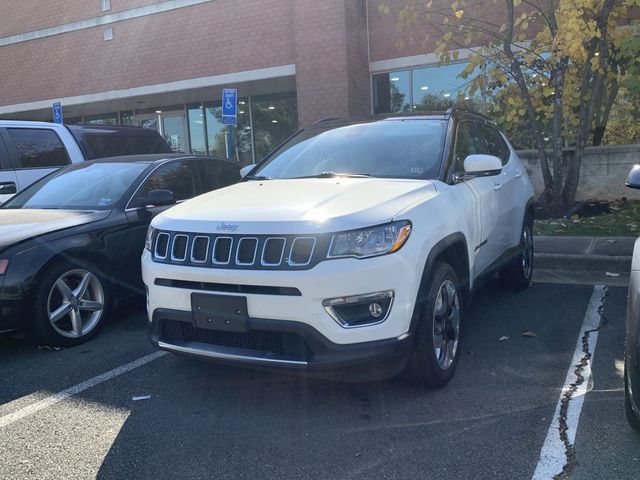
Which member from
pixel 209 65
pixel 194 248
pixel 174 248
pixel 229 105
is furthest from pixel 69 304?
pixel 209 65

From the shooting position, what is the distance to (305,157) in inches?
181

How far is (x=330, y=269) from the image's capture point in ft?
9.90

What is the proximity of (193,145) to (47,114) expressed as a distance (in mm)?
4673

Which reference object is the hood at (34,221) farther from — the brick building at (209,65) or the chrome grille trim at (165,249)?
the brick building at (209,65)

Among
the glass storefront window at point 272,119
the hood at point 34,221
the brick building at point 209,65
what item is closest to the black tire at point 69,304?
the hood at point 34,221

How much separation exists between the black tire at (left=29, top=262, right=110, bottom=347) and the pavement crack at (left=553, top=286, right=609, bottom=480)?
3605mm

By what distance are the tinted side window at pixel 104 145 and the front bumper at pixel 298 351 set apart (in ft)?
17.4

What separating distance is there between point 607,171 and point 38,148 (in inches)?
378

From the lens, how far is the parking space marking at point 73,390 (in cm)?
351

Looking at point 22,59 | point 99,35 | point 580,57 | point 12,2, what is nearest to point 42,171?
point 580,57

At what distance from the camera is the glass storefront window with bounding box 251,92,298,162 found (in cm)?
1480

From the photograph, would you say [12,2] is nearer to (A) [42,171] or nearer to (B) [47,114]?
(B) [47,114]

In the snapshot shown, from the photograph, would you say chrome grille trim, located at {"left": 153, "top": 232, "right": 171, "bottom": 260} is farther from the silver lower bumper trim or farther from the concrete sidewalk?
the concrete sidewalk

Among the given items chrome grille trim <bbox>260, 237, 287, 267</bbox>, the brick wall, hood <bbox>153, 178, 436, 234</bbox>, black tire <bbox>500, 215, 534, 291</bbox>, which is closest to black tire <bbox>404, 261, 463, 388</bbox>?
hood <bbox>153, 178, 436, 234</bbox>
